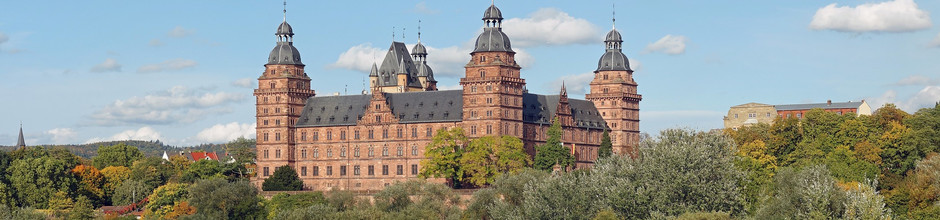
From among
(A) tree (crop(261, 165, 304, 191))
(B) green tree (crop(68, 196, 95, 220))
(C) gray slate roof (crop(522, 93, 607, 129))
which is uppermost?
(C) gray slate roof (crop(522, 93, 607, 129))

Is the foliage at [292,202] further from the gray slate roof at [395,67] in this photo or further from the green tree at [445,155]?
the gray slate roof at [395,67]

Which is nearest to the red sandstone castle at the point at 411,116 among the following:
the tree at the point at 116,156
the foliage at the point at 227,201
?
the foliage at the point at 227,201

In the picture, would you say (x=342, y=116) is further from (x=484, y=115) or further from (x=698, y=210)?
(x=698, y=210)

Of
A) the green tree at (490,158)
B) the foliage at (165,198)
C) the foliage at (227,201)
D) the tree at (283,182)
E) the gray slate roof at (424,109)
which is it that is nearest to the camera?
the foliage at (227,201)

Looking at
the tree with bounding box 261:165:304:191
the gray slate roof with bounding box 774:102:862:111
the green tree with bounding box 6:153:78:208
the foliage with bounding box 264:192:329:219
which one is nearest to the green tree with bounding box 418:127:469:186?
the foliage with bounding box 264:192:329:219

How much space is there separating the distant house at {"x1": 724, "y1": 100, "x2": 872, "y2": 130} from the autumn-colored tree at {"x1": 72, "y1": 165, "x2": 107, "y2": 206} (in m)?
64.6

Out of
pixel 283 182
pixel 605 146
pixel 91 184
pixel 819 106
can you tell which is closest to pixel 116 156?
pixel 91 184

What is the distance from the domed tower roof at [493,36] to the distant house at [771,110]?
3920 cm

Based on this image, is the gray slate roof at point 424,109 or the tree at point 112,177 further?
the tree at point 112,177

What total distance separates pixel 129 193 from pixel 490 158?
113 feet

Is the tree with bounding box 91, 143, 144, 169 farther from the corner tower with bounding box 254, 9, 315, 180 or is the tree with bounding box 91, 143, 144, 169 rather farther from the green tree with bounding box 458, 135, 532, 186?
the green tree with bounding box 458, 135, 532, 186

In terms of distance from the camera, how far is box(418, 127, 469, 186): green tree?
5315 inches

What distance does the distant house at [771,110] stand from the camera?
6609 inches

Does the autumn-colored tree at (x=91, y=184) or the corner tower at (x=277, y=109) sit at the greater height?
the corner tower at (x=277, y=109)
